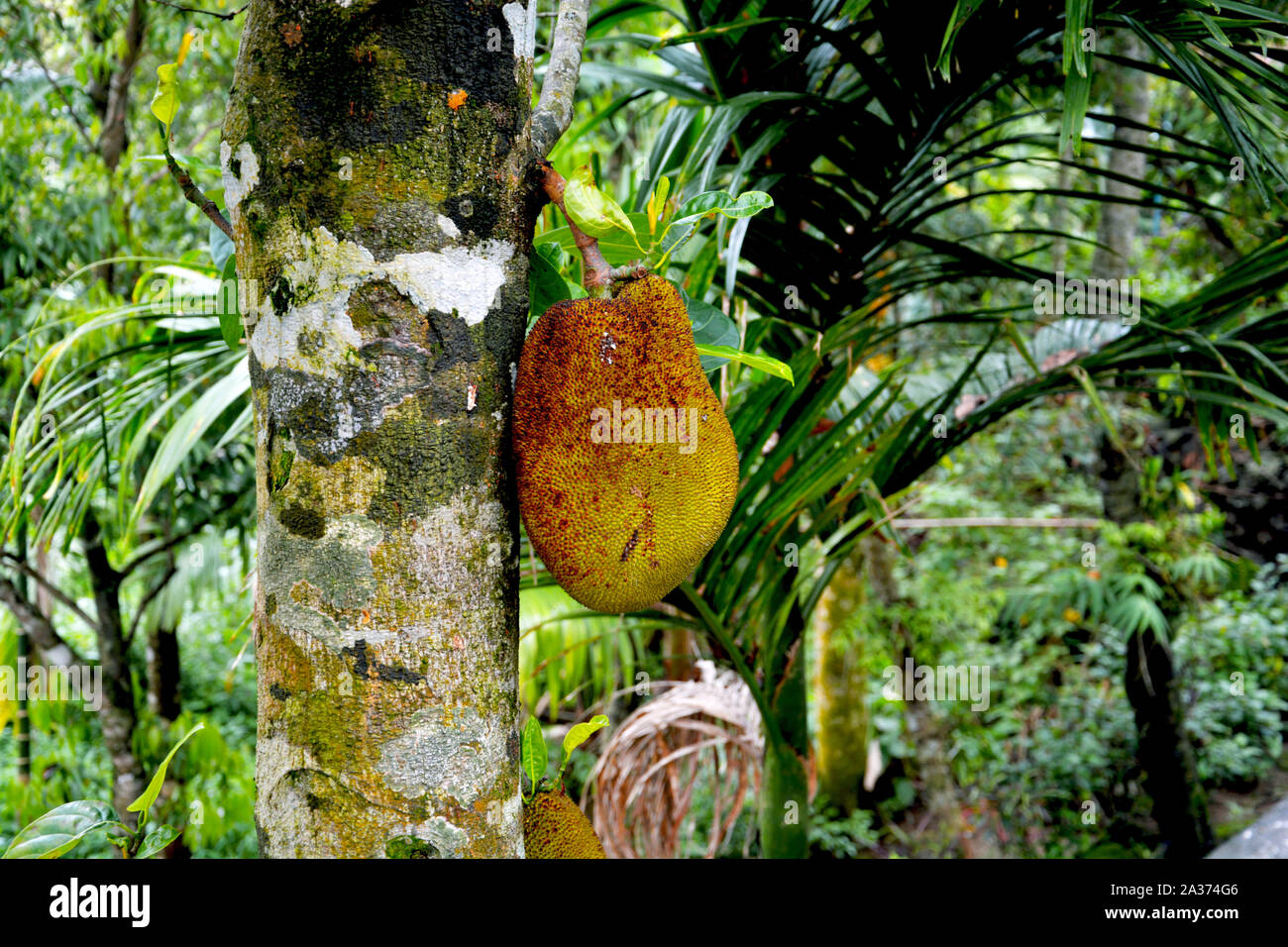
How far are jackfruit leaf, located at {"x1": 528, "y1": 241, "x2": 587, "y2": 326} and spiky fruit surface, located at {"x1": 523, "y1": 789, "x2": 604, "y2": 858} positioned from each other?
1.25 feet

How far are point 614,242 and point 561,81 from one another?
0.12 m

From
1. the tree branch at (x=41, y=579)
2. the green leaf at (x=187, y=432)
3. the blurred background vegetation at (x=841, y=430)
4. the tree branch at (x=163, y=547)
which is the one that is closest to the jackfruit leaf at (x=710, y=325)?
the blurred background vegetation at (x=841, y=430)

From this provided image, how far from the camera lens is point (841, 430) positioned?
1.13 m

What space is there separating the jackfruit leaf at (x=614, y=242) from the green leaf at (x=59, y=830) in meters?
0.52

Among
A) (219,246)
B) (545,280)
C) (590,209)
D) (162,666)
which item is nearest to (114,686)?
(162,666)

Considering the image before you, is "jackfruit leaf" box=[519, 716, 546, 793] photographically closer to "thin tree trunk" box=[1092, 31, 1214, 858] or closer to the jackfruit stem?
the jackfruit stem

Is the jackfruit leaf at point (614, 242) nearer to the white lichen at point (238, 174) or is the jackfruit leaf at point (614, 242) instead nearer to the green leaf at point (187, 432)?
the white lichen at point (238, 174)

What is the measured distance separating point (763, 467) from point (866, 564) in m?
2.05

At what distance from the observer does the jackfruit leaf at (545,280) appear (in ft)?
2.11

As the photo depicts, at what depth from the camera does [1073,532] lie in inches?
146

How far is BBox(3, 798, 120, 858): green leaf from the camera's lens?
1.93ft

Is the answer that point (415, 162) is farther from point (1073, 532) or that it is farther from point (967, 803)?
point (1073, 532)

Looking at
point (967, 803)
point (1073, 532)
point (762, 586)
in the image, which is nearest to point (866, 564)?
point (967, 803)
